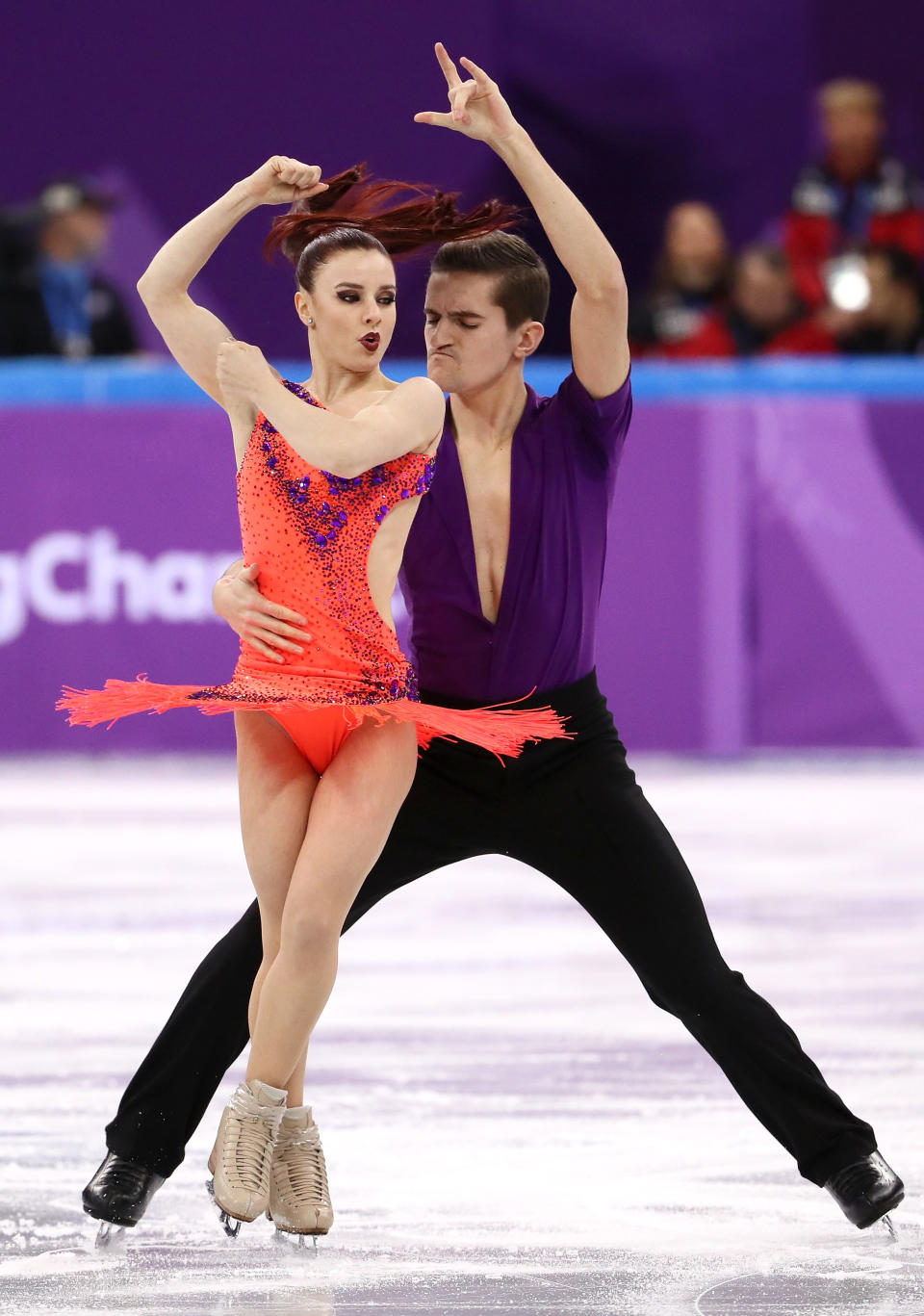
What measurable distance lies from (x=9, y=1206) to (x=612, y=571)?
4964 mm

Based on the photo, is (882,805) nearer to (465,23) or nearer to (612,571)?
(612,571)

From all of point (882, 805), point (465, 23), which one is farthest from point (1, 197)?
point (882, 805)

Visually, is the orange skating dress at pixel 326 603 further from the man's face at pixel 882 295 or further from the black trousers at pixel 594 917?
the man's face at pixel 882 295

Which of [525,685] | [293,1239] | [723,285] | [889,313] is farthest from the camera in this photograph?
[723,285]

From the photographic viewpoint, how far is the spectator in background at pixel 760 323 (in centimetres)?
855

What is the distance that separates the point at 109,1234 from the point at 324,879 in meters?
0.64

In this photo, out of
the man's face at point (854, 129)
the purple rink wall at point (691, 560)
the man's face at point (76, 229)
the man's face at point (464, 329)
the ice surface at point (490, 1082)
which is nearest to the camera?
the ice surface at point (490, 1082)

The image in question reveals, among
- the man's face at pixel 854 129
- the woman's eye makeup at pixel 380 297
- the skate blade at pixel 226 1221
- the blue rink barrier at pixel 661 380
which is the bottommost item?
the skate blade at pixel 226 1221

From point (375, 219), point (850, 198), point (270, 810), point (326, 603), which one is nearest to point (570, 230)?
point (375, 219)

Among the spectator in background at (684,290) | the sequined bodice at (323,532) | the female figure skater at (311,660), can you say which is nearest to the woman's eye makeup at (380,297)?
the female figure skater at (311,660)

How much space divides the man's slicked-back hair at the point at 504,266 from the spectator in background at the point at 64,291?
18.8 feet

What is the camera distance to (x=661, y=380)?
7859 millimetres

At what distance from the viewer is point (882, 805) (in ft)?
22.7

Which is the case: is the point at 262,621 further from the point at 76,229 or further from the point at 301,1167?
the point at 76,229
